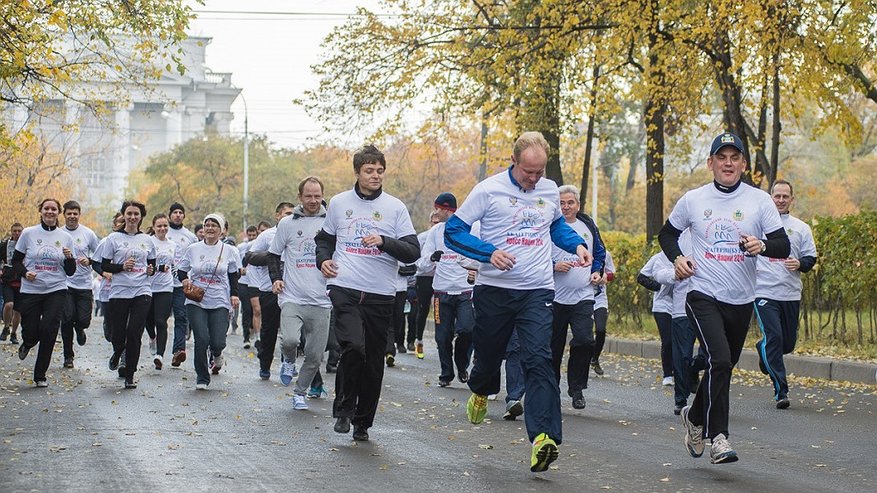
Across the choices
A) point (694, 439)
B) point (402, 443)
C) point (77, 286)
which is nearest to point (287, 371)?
point (402, 443)

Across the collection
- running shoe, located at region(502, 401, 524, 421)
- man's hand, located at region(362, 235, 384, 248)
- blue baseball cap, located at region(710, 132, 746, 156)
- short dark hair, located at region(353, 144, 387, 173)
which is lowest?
running shoe, located at region(502, 401, 524, 421)

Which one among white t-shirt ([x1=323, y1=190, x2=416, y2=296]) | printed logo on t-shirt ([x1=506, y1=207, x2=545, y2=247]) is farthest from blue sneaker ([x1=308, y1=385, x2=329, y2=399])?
printed logo on t-shirt ([x1=506, y1=207, x2=545, y2=247])

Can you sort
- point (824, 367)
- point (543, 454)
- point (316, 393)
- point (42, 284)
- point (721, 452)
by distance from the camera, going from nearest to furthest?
point (543, 454), point (721, 452), point (316, 393), point (42, 284), point (824, 367)

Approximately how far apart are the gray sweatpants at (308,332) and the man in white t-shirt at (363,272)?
6.81ft

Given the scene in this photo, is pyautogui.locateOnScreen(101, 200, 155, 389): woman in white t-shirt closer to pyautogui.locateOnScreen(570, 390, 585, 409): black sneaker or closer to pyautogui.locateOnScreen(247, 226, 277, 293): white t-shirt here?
pyautogui.locateOnScreen(247, 226, 277, 293): white t-shirt

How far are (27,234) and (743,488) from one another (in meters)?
10.2

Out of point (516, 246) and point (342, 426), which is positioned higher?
point (516, 246)

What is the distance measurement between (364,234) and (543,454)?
103 inches

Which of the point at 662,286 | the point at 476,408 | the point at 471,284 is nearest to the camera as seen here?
the point at 476,408

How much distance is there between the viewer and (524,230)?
342 inches

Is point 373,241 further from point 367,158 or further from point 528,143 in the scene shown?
point 528,143

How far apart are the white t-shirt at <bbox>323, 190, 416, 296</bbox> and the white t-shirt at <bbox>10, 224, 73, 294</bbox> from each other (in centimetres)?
604

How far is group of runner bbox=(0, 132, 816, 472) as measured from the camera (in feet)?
28.1

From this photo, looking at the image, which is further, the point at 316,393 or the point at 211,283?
the point at 211,283
